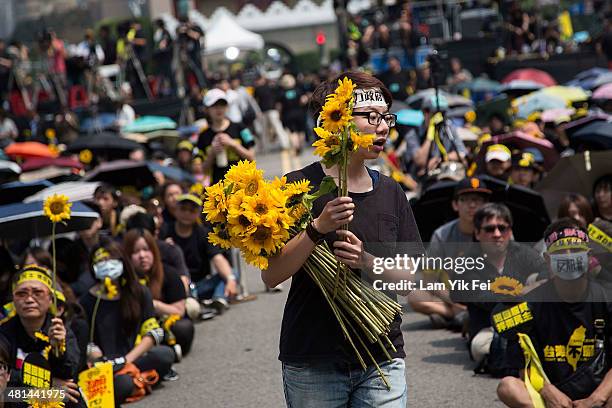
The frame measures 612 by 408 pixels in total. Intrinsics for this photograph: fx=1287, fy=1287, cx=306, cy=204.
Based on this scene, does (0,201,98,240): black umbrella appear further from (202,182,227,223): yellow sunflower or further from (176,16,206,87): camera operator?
(176,16,206,87): camera operator

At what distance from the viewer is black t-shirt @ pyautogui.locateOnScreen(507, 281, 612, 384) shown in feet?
22.4

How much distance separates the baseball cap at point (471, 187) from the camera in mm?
9906

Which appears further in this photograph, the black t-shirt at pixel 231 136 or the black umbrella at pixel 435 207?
the black t-shirt at pixel 231 136

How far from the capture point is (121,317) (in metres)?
9.41

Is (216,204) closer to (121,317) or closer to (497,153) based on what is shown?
(121,317)

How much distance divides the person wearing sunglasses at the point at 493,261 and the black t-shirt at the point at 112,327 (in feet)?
7.88

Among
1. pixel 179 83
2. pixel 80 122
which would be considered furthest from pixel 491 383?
pixel 179 83

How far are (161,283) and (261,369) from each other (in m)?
1.50

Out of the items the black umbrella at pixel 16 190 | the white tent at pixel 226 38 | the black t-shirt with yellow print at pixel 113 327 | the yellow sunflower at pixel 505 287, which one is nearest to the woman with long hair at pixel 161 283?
the black t-shirt with yellow print at pixel 113 327

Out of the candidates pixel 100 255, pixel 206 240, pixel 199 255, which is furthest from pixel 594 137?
pixel 100 255

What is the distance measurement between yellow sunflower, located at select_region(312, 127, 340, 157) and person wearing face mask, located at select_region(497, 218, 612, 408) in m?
2.84

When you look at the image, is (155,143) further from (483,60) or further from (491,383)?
(491,383)

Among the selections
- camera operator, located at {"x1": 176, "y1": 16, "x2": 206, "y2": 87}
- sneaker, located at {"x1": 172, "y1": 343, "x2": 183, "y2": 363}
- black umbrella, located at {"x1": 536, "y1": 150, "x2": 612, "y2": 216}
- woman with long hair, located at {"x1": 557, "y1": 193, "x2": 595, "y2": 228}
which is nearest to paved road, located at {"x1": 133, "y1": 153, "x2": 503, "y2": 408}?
sneaker, located at {"x1": 172, "y1": 343, "x2": 183, "y2": 363}

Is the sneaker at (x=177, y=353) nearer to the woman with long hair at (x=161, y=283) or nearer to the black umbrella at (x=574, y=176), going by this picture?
the woman with long hair at (x=161, y=283)
